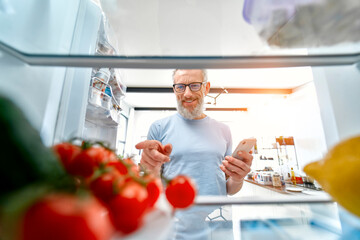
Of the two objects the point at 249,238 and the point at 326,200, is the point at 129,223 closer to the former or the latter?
the point at 249,238

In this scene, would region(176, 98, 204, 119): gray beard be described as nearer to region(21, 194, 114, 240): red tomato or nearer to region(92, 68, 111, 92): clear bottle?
region(92, 68, 111, 92): clear bottle

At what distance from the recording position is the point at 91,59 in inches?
12.6

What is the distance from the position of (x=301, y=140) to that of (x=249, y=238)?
11.2 feet

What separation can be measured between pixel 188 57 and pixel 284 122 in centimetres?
380

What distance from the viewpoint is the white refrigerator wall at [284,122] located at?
8.67 feet

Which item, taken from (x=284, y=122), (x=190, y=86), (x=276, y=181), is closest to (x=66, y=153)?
(x=190, y=86)

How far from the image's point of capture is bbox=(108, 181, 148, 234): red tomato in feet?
0.52

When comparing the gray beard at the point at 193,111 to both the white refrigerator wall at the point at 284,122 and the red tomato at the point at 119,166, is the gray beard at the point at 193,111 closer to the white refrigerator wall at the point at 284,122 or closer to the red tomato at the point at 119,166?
the red tomato at the point at 119,166

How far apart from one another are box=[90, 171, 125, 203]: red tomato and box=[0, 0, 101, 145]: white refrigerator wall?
15cm

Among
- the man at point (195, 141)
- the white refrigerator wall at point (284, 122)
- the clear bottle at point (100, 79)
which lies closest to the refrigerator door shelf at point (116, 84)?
the clear bottle at point (100, 79)

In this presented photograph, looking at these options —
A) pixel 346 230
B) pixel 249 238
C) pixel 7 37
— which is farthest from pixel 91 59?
pixel 346 230

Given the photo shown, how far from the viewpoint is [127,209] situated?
0.52ft

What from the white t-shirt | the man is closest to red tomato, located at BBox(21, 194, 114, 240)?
the man

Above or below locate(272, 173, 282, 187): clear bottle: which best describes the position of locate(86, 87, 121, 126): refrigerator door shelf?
above
